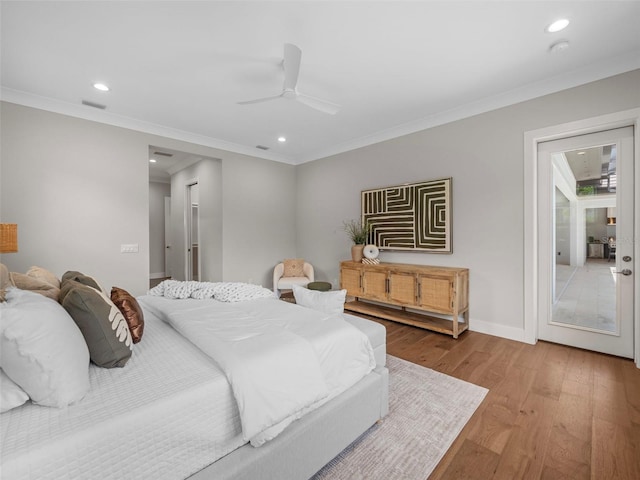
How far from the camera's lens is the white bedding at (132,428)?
792 millimetres

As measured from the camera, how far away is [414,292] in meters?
3.37

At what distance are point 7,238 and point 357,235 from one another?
3661 mm

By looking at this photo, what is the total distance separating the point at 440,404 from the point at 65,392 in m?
2.05

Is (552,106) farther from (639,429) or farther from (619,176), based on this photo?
(639,429)

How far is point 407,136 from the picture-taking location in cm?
386

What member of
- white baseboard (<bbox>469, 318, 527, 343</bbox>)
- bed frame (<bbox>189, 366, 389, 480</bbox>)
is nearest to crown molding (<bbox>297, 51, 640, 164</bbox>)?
white baseboard (<bbox>469, 318, 527, 343</bbox>)

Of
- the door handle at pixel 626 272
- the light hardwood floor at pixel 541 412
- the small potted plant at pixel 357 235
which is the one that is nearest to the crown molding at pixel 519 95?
the small potted plant at pixel 357 235

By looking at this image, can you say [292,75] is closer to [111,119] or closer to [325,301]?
[325,301]

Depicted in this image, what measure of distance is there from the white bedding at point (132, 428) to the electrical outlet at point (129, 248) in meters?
2.89

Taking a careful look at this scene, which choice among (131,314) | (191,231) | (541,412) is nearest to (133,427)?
(131,314)

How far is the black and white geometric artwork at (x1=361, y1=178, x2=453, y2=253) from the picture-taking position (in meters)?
3.50

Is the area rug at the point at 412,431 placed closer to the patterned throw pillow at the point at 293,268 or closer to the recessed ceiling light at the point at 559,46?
the recessed ceiling light at the point at 559,46

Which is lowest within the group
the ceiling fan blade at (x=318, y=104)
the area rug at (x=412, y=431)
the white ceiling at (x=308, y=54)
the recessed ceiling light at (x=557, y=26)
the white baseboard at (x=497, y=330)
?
the area rug at (x=412, y=431)

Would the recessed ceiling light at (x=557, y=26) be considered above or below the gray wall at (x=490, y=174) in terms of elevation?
above
